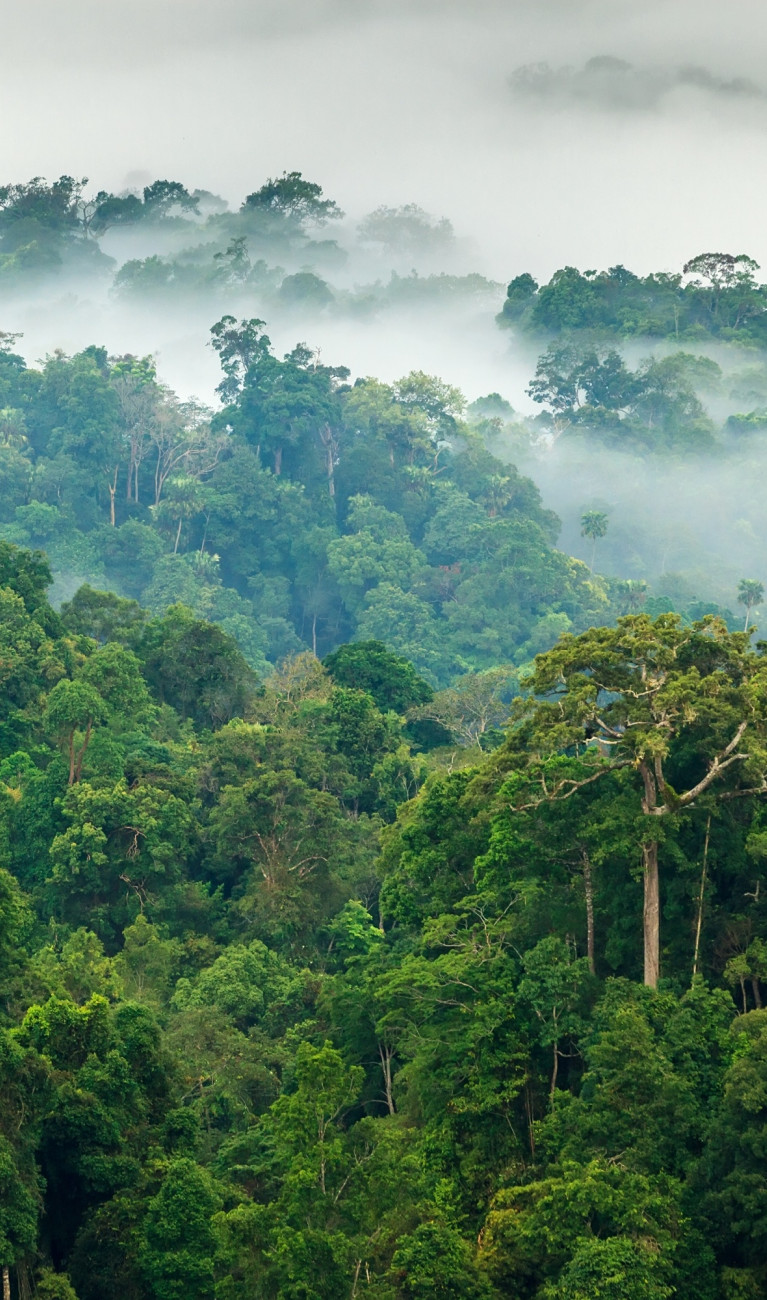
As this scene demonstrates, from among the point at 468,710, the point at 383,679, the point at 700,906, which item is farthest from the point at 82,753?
the point at 700,906

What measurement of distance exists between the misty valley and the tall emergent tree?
0.21 feet

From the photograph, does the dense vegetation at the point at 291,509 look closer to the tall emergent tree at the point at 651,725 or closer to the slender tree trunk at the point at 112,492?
the slender tree trunk at the point at 112,492

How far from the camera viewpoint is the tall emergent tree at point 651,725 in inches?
1097

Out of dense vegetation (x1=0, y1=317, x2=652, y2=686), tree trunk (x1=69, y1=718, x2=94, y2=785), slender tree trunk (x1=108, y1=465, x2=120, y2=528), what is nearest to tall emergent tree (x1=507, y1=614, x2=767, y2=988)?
tree trunk (x1=69, y1=718, x2=94, y2=785)

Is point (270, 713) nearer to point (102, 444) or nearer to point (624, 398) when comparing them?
point (102, 444)

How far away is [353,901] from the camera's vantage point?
3969 centimetres

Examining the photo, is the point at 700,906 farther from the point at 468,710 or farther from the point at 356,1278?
the point at 468,710

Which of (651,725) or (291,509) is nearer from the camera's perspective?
(651,725)

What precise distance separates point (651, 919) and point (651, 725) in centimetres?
279

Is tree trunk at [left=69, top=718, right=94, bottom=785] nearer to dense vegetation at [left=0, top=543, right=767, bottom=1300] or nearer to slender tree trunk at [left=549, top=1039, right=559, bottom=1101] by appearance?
dense vegetation at [left=0, top=543, right=767, bottom=1300]

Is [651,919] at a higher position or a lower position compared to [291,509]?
lower

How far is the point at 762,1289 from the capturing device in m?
23.2

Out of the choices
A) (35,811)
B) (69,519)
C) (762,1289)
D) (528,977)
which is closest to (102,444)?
(69,519)

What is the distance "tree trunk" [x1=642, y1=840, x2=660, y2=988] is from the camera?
27.9m
